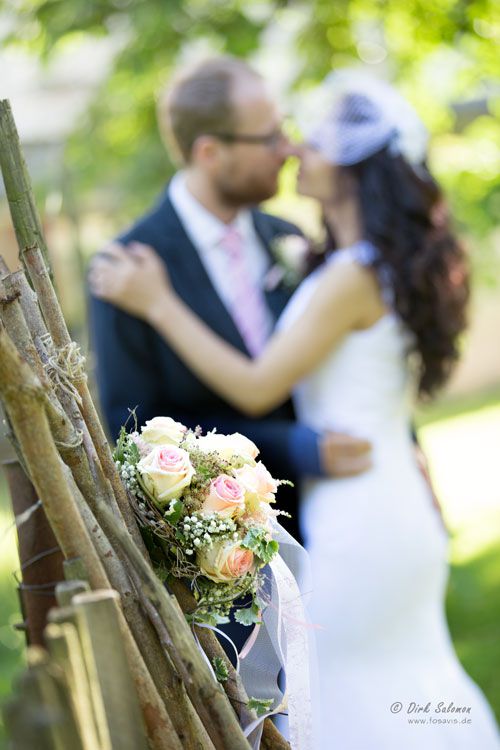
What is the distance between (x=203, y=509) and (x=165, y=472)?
0.10 meters

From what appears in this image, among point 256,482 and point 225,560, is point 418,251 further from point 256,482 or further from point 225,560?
point 225,560

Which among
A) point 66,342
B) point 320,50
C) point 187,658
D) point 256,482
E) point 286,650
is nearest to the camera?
point 187,658

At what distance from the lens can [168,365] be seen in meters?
3.61

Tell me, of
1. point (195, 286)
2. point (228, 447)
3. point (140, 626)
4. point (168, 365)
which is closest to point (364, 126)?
point (195, 286)

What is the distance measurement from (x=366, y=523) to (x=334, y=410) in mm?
413

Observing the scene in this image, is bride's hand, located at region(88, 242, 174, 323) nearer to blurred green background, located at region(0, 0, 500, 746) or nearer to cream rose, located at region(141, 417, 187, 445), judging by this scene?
blurred green background, located at region(0, 0, 500, 746)

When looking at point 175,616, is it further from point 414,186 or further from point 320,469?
point 414,186

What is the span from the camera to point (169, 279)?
145 inches

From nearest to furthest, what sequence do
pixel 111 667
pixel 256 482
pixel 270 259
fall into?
pixel 111 667 → pixel 256 482 → pixel 270 259

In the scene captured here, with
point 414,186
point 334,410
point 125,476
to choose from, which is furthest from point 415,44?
point 125,476

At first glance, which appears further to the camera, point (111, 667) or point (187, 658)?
point (187, 658)

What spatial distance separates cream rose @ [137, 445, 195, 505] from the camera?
1546 mm

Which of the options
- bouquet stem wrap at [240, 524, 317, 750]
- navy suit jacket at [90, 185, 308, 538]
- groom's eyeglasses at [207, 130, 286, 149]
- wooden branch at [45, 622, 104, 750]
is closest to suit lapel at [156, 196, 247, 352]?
navy suit jacket at [90, 185, 308, 538]

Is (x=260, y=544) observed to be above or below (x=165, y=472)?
below
